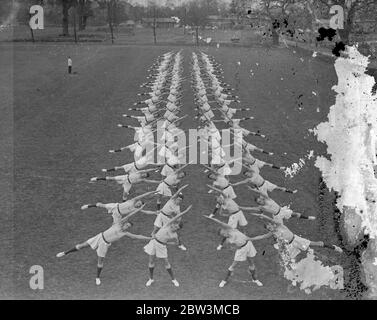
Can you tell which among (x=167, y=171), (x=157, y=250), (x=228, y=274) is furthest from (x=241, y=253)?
(x=167, y=171)

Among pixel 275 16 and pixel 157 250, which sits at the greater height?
pixel 275 16

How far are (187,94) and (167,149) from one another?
2154cm

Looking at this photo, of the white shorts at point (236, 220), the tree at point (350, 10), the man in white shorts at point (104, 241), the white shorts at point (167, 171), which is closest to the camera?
the man in white shorts at point (104, 241)

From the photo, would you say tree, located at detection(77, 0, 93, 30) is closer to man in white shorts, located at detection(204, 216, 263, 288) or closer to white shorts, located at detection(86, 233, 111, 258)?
white shorts, located at detection(86, 233, 111, 258)

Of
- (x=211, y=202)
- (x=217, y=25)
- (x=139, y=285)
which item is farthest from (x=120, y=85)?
(x=217, y=25)

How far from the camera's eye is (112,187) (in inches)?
944

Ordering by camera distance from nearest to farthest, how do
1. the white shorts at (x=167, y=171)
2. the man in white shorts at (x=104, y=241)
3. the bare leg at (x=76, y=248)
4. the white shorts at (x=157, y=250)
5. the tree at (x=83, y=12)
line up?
the white shorts at (x=157, y=250) → the man in white shorts at (x=104, y=241) → the bare leg at (x=76, y=248) → the white shorts at (x=167, y=171) → the tree at (x=83, y=12)

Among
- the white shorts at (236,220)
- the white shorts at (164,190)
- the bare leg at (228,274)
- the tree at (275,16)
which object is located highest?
the tree at (275,16)

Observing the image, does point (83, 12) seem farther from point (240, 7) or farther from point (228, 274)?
point (228, 274)

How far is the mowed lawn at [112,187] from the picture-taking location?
15.7 m

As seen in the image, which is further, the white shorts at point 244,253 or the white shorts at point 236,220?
the white shorts at point 236,220

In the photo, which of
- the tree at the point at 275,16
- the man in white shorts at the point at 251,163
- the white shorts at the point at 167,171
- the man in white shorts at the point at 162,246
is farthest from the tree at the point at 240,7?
the man in white shorts at the point at 162,246

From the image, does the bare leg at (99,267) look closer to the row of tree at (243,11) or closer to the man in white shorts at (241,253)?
the man in white shorts at (241,253)
